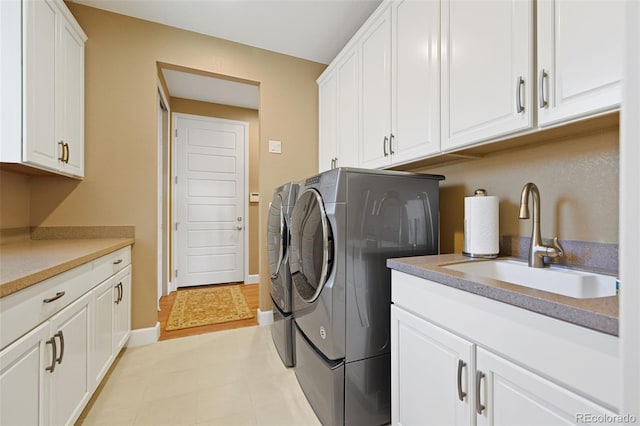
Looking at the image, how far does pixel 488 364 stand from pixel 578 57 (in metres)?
1.02

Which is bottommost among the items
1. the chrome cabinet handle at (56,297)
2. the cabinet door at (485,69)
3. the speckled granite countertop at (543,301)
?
the chrome cabinet handle at (56,297)

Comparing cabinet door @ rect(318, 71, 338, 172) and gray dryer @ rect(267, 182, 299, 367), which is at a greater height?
cabinet door @ rect(318, 71, 338, 172)

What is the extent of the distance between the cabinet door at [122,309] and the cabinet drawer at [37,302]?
22.5 inches

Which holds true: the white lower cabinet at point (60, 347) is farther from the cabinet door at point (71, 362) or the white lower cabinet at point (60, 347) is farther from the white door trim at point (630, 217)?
the white door trim at point (630, 217)

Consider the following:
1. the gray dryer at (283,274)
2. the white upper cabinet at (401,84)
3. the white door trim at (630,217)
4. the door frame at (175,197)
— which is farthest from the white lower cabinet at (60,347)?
the door frame at (175,197)

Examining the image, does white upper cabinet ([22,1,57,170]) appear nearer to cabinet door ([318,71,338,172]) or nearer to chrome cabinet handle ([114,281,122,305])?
chrome cabinet handle ([114,281,122,305])

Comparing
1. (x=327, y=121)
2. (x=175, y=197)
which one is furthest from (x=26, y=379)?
(x=175, y=197)

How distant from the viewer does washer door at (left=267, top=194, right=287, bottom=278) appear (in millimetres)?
1998

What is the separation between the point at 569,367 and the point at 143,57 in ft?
10.2

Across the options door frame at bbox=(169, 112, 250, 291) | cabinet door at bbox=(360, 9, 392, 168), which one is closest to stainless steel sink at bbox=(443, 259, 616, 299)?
cabinet door at bbox=(360, 9, 392, 168)

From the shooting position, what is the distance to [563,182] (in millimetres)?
1179

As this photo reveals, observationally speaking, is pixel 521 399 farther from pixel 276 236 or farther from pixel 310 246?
pixel 276 236

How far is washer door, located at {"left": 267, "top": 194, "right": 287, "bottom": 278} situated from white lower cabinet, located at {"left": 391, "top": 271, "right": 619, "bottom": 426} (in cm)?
98

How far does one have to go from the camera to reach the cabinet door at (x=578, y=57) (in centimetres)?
82
